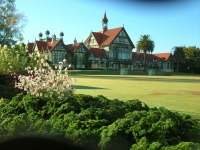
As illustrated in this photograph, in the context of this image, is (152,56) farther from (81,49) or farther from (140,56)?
(81,49)

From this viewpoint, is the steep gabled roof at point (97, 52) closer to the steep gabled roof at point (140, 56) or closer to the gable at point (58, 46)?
the gable at point (58, 46)

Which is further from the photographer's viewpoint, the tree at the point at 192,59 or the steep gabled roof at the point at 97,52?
the tree at the point at 192,59

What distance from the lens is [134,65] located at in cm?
8856

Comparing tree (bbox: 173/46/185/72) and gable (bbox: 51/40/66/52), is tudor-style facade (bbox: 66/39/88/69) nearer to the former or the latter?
gable (bbox: 51/40/66/52)

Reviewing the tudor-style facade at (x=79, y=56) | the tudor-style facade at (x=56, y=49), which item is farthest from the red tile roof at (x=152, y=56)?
the tudor-style facade at (x=56, y=49)

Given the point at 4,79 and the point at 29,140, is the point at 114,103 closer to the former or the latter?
the point at 29,140

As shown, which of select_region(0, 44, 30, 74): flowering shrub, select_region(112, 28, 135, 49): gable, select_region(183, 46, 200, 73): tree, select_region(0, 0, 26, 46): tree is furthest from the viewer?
select_region(183, 46, 200, 73): tree

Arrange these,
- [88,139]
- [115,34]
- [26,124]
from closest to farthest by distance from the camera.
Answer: [88,139]
[26,124]
[115,34]

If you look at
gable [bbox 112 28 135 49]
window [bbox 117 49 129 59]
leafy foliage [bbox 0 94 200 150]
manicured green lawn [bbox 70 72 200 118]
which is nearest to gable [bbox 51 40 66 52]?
gable [bbox 112 28 135 49]

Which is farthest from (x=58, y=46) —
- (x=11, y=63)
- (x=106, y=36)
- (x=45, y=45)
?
(x=11, y=63)

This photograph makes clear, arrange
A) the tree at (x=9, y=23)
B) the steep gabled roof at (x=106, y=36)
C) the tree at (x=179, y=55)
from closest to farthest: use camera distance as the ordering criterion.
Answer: the tree at (x=9, y=23) → the steep gabled roof at (x=106, y=36) → the tree at (x=179, y=55)

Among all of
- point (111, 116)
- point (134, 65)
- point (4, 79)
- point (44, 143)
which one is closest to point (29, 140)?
point (44, 143)

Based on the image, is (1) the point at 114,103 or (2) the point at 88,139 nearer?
(2) the point at 88,139

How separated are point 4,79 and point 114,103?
7593mm
